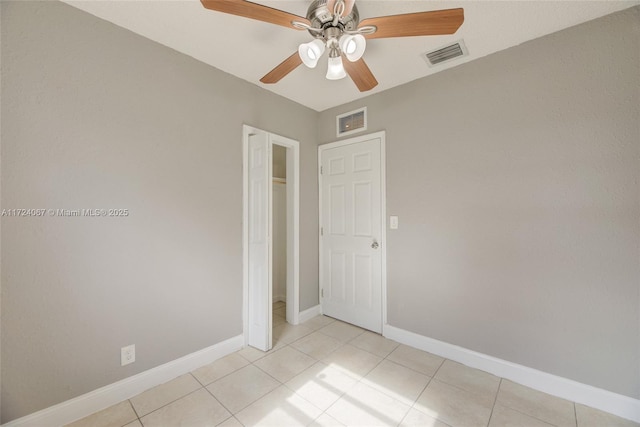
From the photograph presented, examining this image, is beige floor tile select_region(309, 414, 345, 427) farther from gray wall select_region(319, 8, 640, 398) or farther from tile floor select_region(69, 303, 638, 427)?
Answer: gray wall select_region(319, 8, 640, 398)

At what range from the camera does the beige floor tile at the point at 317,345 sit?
7.73 feet

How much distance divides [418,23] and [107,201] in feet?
7.27

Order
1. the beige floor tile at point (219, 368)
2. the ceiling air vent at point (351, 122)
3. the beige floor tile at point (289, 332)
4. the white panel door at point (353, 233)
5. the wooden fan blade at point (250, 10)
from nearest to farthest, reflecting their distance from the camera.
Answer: the wooden fan blade at point (250, 10), the beige floor tile at point (219, 368), the beige floor tile at point (289, 332), the white panel door at point (353, 233), the ceiling air vent at point (351, 122)

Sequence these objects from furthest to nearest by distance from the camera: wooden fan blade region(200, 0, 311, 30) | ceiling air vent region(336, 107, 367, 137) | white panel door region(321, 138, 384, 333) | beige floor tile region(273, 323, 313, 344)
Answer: ceiling air vent region(336, 107, 367, 137)
white panel door region(321, 138, 384, 333)
beige floor tile region(273, 323, 313, 344)
wooden fan blade region(200, 0, 311, 30)

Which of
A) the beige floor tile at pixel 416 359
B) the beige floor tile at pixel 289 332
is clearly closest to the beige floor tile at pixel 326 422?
the beige floor tile at pixel 416 359

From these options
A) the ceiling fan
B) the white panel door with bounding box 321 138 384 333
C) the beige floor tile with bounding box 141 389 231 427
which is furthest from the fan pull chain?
the beige floor tile with bounding box 141 389 231 427

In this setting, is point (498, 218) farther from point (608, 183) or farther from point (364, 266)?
point (364, 266)

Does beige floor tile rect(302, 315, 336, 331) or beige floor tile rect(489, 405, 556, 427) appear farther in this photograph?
beige floor tile rect(302, 315, 336, 331)

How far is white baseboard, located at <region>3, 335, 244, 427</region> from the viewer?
149 centimetres

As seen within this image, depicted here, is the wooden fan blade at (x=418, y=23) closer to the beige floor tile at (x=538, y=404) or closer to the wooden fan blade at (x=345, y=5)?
the wooden fan blade at (x=345, y=5)

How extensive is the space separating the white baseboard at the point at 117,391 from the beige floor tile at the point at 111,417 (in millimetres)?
34

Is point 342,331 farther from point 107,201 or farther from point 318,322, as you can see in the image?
point 107,201

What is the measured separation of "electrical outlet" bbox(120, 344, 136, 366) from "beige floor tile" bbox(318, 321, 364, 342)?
1719mm

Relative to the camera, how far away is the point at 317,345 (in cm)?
249
